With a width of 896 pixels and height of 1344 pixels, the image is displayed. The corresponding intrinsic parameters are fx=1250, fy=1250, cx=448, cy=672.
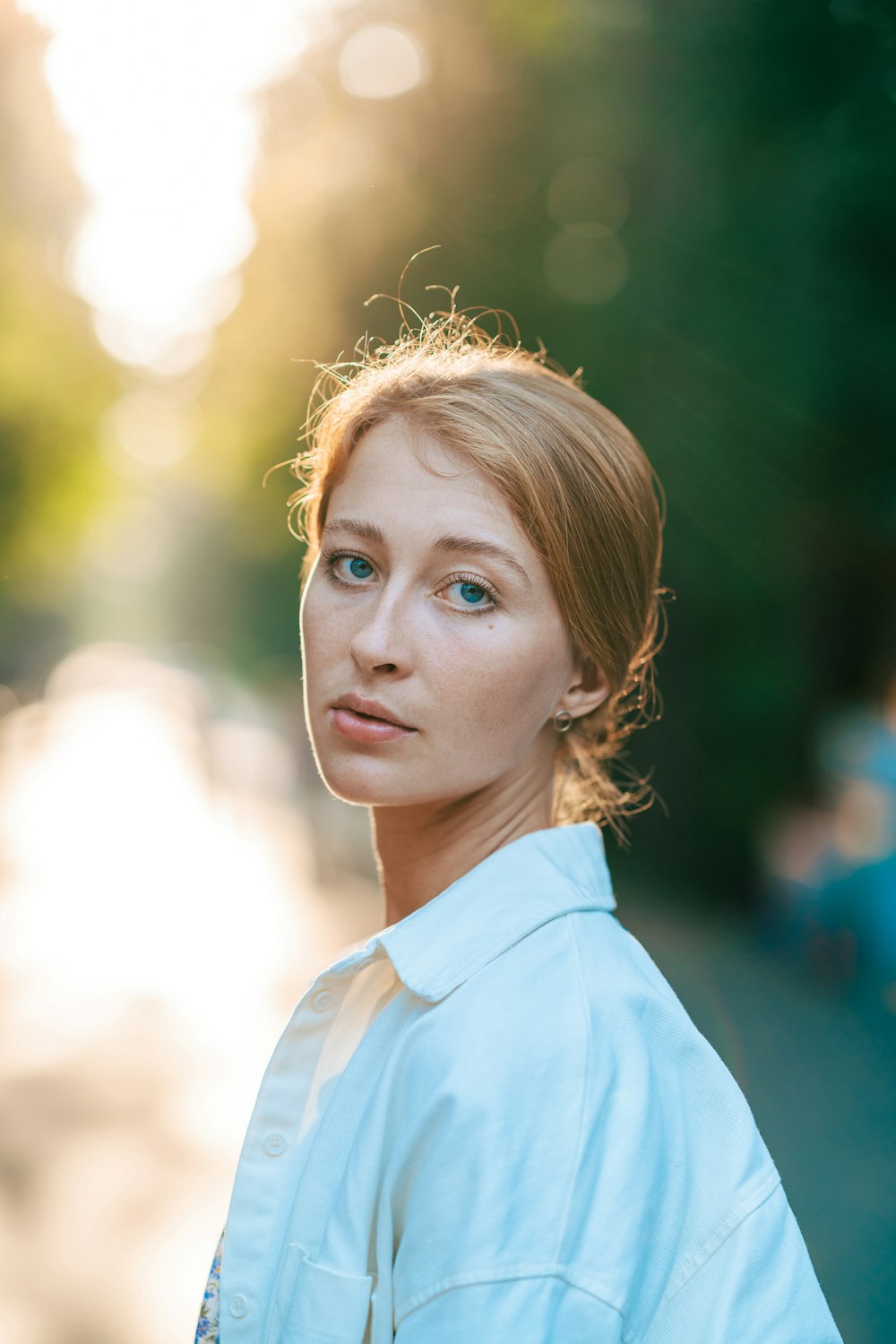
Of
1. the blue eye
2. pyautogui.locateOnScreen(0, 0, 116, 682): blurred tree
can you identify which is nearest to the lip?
the blue eye

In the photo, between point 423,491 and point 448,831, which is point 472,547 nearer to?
point 423,491

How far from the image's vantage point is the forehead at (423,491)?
1.84 meters

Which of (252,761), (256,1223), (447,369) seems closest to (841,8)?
(447,369)

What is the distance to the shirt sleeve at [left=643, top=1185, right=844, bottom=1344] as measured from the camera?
153 cm

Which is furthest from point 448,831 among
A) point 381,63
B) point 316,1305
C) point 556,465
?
point 381,63

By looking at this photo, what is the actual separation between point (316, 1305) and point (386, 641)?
2.91ft

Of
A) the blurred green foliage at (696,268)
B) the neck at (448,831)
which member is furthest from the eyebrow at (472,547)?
the blurred green foliage at (696,268)

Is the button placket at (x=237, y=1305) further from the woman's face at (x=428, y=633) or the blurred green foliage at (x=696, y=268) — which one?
the blurred green foliage at (x=696, y=268)

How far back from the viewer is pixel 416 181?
8.23 metres

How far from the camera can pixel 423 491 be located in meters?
1.86

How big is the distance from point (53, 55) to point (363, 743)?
3.57 meters

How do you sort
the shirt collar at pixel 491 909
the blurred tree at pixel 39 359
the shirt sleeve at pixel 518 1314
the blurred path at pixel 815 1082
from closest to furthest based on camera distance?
the shirt sleeve at pixel 518 1314 < the shirt collar at pixel 491 909 < the blurred path at pixel 815 1082 < the blurred tree at pixel 39 359

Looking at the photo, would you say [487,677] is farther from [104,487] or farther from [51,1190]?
[104,487]

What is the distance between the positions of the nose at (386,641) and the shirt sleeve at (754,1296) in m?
0.88
